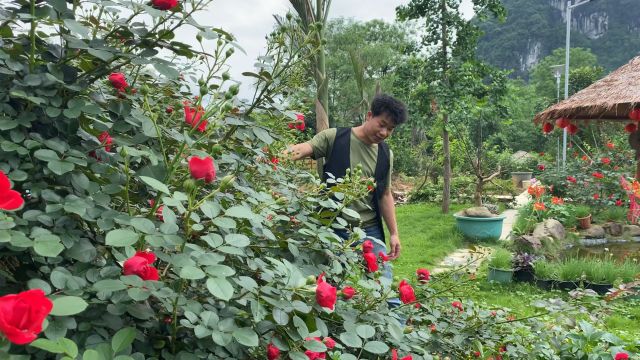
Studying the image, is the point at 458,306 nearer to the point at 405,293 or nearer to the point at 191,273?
the point at 405,293

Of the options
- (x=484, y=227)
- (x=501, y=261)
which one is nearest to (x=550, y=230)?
(x=484, y=227)

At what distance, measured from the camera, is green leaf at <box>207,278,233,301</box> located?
663 millimetres

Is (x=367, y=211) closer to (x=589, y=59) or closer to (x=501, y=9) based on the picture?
(x=501, y=9)

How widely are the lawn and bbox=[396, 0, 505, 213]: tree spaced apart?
1.61 metres

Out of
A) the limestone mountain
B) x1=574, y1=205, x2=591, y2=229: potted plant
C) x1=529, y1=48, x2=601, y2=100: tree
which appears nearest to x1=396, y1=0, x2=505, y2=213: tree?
x1=574, y1=205, x2=591, y2=229: potted plant

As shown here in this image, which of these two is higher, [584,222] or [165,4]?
[165,4]

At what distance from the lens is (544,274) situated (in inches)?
181

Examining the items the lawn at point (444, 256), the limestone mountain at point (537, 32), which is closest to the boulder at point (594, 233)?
the lawn at point (444, 256)

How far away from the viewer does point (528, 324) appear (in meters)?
1.75

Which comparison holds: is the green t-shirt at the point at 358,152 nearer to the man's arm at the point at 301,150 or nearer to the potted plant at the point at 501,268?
the man's arm at the point at 301,150

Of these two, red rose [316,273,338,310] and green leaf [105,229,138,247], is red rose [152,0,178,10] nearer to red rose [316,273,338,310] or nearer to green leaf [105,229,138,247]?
green leaf [105,229,138,247]

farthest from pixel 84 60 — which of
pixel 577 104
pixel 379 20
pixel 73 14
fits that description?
pixel 379 20

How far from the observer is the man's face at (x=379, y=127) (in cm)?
245

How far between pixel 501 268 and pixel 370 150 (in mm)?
2851
